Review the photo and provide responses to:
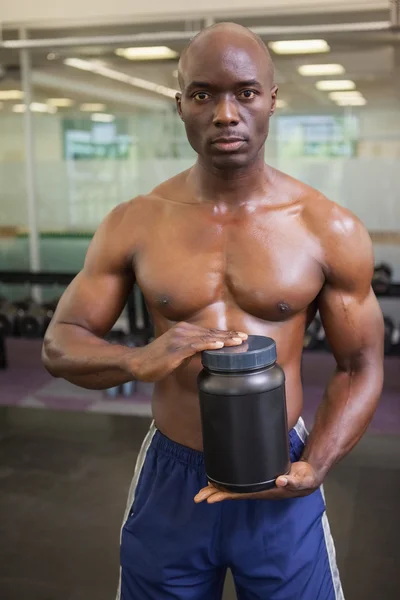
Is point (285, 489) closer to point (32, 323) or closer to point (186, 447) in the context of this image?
point (186, 447)

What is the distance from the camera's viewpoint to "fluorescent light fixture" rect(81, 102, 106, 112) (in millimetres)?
4865

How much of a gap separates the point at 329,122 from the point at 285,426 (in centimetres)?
388

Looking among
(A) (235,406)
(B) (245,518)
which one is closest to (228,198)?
(A) (235,406)

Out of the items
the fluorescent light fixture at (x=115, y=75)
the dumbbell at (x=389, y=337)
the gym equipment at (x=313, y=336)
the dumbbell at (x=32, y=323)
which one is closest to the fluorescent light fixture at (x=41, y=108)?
the fluorescent light fixture at (x=115, y=75)

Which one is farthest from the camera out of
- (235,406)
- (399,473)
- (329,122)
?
(329,122)

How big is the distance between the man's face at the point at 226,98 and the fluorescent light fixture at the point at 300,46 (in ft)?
11.7

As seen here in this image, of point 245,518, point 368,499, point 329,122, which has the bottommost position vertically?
point 368,499

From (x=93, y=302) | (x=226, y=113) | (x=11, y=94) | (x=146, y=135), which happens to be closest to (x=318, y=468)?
(x=93, y=302)

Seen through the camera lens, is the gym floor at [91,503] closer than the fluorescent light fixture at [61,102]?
Yes

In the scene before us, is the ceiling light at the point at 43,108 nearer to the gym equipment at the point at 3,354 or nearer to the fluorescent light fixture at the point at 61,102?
the fluorescent light fixture at the point at 61,102

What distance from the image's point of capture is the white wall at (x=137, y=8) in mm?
3826

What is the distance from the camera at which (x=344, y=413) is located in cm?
109

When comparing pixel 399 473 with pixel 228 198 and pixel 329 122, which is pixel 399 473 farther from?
pixel 329 122

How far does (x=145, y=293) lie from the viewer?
1094 mm
